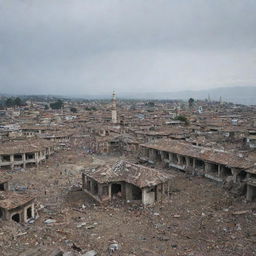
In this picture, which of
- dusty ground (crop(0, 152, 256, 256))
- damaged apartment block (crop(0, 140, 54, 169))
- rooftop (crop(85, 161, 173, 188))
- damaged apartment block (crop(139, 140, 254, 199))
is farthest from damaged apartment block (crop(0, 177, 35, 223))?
damaged apartment block (crop(139, 140, 254, 199))

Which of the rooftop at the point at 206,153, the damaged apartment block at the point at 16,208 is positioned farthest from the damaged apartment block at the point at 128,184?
the rooftop at the point at 206,153

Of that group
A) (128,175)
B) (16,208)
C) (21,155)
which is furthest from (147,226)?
(21,155)

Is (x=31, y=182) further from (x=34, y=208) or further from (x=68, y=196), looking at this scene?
(x=34, y=208)

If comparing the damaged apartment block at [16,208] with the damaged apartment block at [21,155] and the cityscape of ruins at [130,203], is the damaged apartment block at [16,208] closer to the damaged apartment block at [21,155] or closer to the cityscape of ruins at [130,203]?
the cityscape of ruins at [130,203]

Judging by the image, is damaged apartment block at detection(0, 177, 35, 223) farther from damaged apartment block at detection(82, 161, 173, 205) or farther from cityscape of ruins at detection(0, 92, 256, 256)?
damaged apartment block at detection(82, 161, 173, 205)

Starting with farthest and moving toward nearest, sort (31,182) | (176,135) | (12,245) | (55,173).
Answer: (176,135) → (55,173) → (31,182) → (12,245)

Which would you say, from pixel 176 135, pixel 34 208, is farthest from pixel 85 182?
pixel 176 135
